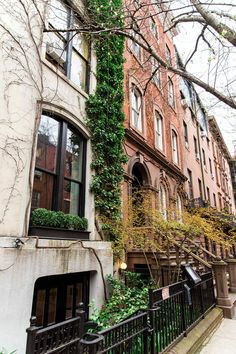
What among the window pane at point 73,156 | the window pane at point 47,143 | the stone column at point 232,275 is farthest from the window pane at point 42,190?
the stone column at point 232,275

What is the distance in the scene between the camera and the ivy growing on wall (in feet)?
26.3

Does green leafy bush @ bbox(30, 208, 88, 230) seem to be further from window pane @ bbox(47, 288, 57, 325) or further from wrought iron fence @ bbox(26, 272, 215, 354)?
wrought iron fence @ bbox(26, 272, 215, 354)

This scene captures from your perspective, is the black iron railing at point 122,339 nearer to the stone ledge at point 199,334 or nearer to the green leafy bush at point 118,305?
the stone ledge at point 199,334

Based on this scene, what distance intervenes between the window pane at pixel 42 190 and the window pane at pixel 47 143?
0.24 meters

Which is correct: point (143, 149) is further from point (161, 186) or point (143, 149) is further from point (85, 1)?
point (85, 1)

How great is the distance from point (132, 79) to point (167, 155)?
4.84 meters

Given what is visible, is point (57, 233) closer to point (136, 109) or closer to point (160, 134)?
point (136, 109)

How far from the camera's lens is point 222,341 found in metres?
5.52

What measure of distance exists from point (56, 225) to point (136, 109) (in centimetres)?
789

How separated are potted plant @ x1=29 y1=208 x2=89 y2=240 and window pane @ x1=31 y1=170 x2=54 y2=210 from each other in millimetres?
333

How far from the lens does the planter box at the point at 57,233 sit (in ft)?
18.1

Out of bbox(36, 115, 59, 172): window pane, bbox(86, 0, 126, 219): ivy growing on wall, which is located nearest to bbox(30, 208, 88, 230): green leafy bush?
bbox(86, 0, 126, 219): ivy growing on wall

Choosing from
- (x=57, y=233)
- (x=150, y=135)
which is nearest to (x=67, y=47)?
(x=57, y=233)

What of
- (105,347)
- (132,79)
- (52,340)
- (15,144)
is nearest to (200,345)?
(105,347)
